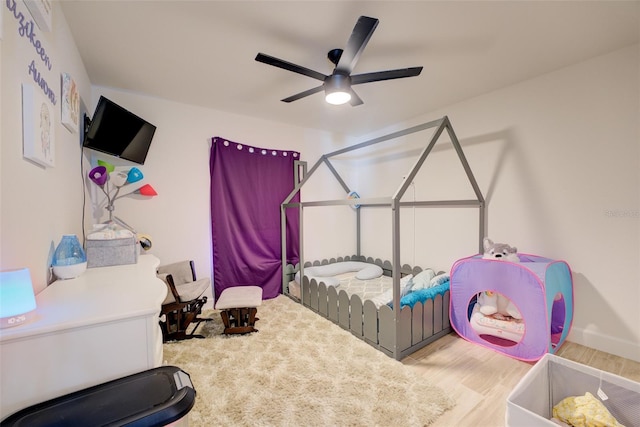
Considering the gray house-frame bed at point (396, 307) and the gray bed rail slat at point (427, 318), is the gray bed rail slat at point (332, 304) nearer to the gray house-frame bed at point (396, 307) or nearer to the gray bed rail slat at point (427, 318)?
the gray house-frame bed at point (396, 307)

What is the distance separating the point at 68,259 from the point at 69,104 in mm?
994

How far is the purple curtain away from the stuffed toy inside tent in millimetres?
2104

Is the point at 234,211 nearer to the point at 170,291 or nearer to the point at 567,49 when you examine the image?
the point at 170,291

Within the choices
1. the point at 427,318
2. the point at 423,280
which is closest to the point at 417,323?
the point at 427,318

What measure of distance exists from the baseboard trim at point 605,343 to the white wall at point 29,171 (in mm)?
3729

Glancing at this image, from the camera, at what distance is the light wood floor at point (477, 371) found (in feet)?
4.94

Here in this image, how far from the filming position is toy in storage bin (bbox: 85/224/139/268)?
1712 mm

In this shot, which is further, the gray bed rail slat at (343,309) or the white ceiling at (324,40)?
the gray bed rail slat at (343,309)

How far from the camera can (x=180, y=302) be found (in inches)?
89.0

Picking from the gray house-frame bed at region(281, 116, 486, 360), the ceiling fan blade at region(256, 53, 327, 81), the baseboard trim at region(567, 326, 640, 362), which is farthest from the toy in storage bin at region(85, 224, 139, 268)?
the baseboard trim at region(567, 326, 640, 362)

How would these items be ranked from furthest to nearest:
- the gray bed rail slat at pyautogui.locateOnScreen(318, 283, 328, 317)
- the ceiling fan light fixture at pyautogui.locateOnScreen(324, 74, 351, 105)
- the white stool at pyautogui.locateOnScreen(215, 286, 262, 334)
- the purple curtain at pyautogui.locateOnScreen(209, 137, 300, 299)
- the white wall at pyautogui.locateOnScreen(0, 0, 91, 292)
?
the purple curtain at pyautogui.locateOnScreen(209, 137, 300, 299), the gray bed rail slat at pyautogui.locateOnScreen(318, 283, 328, 317), the white stool at pyautogui.locateOnScreen(215, 286, 262, 334), the ceiling fan light fixture at pyautogui.locateOnScreen(324, 74, 351, 105), the white wall at pyautogui.locateOnScreen(0, 0, 91, 292)

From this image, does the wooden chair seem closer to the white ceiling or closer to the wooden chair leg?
the wooden chair leg

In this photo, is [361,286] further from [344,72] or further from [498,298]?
[344,72]

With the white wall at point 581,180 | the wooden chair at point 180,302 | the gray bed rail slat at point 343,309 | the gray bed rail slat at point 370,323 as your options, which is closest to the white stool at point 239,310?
the wooden chair at point 180,302
